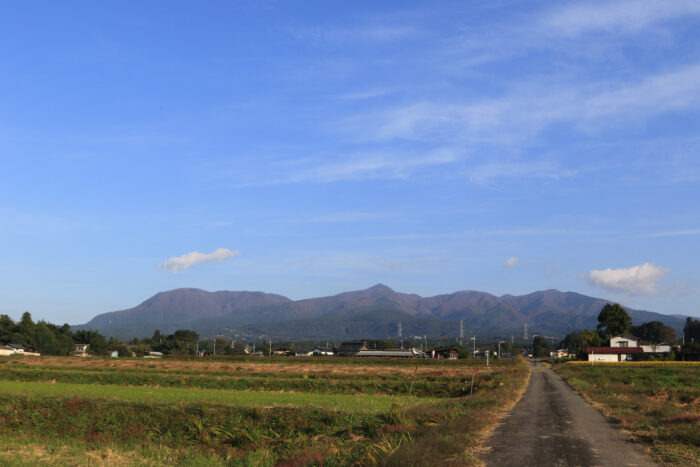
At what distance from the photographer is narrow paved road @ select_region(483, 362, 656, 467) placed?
16688mm

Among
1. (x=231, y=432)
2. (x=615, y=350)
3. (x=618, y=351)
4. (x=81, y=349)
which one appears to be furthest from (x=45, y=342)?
Answer: (x=231, y=432)

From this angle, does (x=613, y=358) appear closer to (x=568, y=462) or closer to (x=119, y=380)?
(x=119, y=380)

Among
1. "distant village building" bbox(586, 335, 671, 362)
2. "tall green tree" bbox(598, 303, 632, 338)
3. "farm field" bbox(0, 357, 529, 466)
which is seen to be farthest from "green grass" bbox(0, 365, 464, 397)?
"tall green tree" bbox(598, 303, 632, 338)

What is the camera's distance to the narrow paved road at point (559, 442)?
54.7 ft

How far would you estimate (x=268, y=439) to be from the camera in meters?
26.1

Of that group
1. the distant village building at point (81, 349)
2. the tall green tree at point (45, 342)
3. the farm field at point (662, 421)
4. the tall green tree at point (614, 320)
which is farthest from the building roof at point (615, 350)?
the tall green tree at point (45, 342)

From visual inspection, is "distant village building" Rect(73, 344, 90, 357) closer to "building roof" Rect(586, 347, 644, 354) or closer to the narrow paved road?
"building roof" Rect(586, 347, 644, 354)

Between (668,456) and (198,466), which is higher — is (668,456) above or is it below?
above

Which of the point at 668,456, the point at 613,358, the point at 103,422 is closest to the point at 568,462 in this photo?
the point at 668,456

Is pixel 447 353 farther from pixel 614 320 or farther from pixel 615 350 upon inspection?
pixel 615 350

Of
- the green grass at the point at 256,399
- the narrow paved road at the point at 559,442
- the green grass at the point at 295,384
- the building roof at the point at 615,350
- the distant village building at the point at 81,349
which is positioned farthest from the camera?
the distant village building at the point at 81,349

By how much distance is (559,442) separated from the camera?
19828 millimetres

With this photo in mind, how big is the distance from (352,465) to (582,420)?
46.5 ft

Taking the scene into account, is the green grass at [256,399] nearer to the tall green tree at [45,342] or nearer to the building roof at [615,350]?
the building roof at [615,350]
